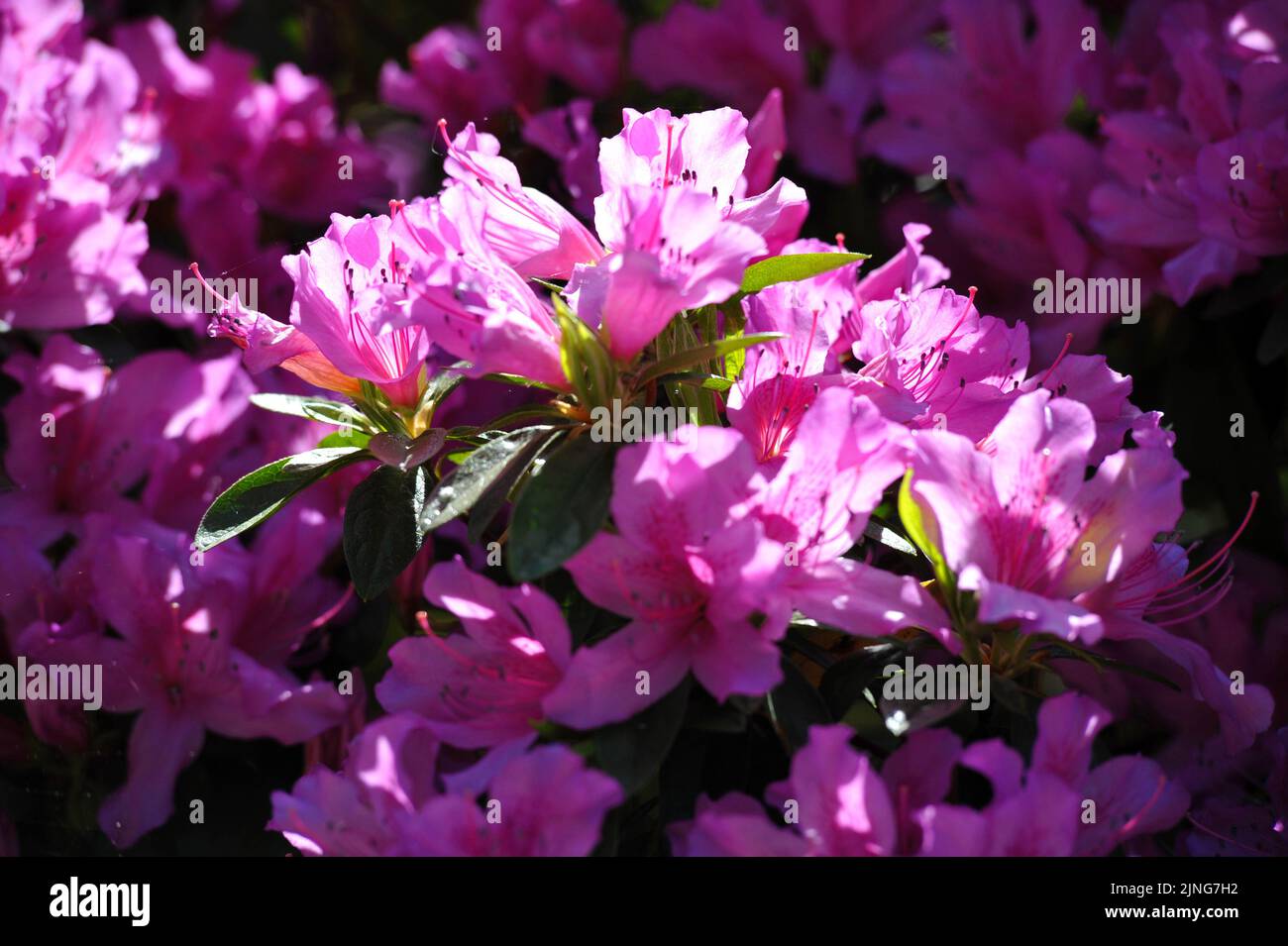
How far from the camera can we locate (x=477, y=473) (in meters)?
0.90

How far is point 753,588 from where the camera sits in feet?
2.57

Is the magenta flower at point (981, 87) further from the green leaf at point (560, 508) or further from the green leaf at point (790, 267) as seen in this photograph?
the green leaf at point (560, 508)

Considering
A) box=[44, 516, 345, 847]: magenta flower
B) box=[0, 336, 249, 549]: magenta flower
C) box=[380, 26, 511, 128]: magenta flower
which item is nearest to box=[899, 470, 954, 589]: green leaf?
box=[44, 516, 345, 847]: magenta flower

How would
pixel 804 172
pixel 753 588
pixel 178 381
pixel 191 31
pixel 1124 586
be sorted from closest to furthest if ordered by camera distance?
pixel 753 588 → pixel 1124 586 → pixel 178 381 → pixel 804 172 → pixel 191 31

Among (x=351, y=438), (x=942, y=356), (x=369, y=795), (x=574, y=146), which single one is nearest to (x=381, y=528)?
(x=351, y=438)

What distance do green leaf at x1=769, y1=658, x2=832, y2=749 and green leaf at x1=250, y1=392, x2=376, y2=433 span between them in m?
0.38

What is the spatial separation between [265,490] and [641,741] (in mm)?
375

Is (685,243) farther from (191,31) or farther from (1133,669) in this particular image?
(191,31)

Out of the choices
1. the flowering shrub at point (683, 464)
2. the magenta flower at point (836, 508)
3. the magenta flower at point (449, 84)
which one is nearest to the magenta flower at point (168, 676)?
the flowering shrub at point (683, 464)

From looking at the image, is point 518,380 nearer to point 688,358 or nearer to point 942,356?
point 688,358

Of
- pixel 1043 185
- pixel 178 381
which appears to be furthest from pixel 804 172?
pixel 178 381

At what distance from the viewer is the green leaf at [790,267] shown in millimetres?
961
